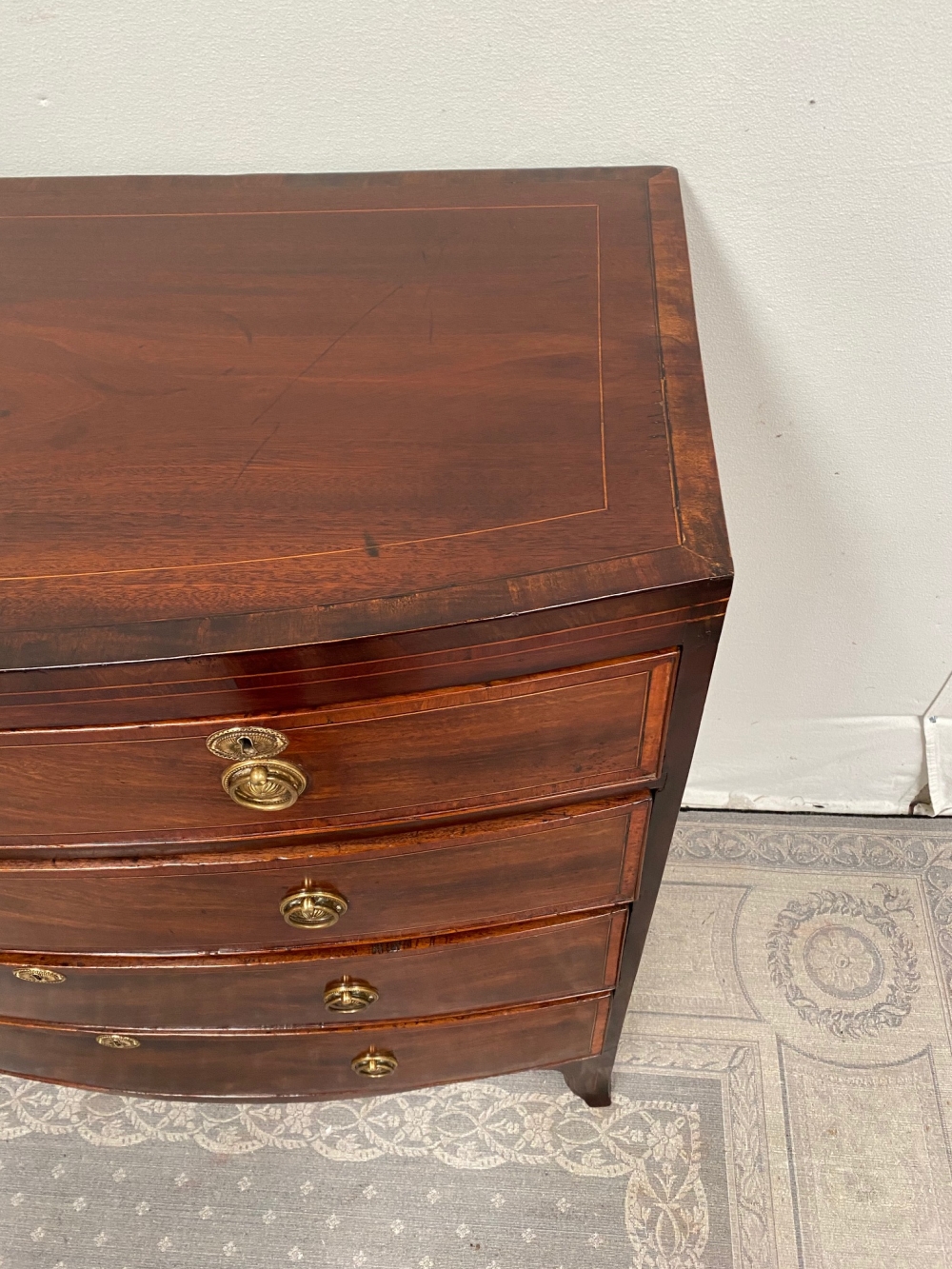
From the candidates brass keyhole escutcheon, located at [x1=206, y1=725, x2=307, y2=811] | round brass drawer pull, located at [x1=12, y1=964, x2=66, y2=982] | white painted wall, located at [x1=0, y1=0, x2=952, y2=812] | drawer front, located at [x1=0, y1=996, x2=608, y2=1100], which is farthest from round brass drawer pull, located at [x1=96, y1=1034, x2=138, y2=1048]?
white painted wall, located at [x1=0, y1=0, x2=952, y2=812]

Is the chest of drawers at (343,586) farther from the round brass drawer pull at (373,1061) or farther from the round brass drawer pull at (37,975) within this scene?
the round brass drawer pull at (373,1061)

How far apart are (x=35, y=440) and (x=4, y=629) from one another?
0.14 m

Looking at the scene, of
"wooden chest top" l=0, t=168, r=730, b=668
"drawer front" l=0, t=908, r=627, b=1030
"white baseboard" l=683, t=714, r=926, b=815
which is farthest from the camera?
Result: "white baseboard" l=683, t=714, r=926, b=815

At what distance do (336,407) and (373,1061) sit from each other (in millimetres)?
567

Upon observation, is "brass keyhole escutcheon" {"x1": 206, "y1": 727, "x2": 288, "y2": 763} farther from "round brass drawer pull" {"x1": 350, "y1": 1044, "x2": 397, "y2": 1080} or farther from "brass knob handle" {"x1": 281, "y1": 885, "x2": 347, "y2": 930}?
"round brass drawer pull" {"x1": 350, "y1": 1044, "x2": 397, "y2": 1080}

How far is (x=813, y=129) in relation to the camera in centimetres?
65

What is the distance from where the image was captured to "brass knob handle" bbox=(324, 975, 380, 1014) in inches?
27.9

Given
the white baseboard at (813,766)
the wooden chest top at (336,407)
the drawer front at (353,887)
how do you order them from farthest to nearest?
the white baseboard at (813,766), the drawer front at (353,887), the wooden chest top at (336,407)

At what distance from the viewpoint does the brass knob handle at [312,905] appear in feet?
1.96

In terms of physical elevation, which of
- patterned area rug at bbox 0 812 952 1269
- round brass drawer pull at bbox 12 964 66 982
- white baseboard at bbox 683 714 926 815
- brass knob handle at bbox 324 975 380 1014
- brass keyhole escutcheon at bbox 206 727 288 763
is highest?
brass keyhole escutcheon at bbox 206 727 288 763

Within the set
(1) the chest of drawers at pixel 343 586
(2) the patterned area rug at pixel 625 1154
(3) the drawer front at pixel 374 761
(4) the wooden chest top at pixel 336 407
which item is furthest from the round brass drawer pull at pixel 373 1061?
(4) the wooden chest top at pixel 336 407

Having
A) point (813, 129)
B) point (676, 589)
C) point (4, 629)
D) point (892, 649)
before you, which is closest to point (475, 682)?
point (676, 589)

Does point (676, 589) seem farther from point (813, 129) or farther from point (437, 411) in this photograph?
point (813, 129)

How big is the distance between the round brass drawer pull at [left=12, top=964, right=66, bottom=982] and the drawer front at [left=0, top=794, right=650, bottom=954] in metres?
0.02
